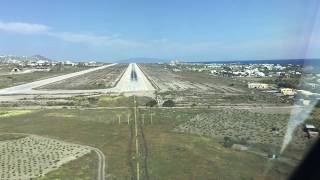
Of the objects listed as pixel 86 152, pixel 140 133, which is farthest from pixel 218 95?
pixel 86 152

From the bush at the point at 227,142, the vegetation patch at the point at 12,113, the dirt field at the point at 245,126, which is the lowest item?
the vegetation patch at the point at 12,113

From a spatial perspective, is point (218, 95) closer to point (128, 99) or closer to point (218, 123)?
point (128, 99)

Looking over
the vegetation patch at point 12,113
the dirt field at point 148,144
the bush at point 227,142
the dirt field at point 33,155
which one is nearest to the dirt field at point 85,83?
the vegetation patch at point 12,113

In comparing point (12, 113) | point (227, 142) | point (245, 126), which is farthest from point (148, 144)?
point (12, 113)

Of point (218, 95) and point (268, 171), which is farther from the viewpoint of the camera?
point (218, 95)

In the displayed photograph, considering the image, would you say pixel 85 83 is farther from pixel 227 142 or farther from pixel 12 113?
pixel 227 142

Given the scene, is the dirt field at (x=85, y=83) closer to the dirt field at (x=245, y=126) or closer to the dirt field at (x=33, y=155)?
the dirt field at (x=245, y=126)

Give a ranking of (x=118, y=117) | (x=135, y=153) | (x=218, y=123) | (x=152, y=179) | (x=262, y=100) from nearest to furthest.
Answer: (x=152, y=179) → (x=135, y=153) → (x=218, y=123) → (x=118, y=117) → (x=262, y=100)

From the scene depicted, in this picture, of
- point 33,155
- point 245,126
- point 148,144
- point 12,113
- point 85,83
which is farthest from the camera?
point 85,83
